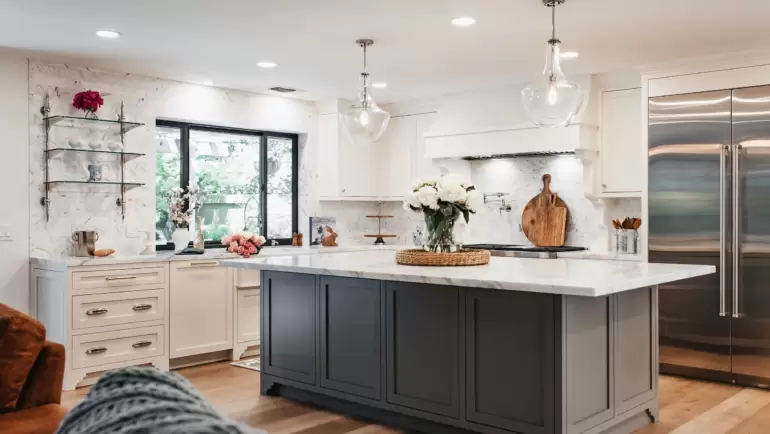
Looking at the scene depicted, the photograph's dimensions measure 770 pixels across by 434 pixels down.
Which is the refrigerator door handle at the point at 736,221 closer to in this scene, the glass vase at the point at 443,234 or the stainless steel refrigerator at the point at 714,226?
the stainless steel refrigerator at the point at 714,226

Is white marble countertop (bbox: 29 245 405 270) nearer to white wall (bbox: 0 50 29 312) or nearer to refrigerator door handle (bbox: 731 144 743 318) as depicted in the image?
white wall (bbox: 0 50 29 312)

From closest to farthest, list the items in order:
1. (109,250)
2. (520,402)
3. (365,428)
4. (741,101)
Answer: (520,402), (365,428), (741,101), (109,250)

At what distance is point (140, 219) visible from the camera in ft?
18.8

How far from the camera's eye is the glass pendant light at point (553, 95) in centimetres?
356

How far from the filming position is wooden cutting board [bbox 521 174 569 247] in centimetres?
626

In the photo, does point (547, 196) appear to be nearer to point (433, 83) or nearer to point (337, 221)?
point (433, 83)

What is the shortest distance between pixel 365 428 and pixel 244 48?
261 centimetres

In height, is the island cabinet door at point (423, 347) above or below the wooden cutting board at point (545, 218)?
below

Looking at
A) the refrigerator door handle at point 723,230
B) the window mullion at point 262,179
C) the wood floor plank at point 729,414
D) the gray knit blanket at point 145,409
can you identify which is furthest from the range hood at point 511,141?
the gray knit blanket at point 145,409

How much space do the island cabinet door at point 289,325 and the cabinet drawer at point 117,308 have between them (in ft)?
3.38

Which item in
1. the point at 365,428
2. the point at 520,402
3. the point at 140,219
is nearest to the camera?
the point at 520,402

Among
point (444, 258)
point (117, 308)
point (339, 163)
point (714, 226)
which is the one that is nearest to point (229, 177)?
point (339, 163)

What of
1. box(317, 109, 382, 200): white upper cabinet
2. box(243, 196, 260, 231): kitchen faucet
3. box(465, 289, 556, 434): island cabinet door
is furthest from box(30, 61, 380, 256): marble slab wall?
box(465, 289, 556, 434): island cabinet door

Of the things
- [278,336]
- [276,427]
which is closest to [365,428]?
[276,427]
